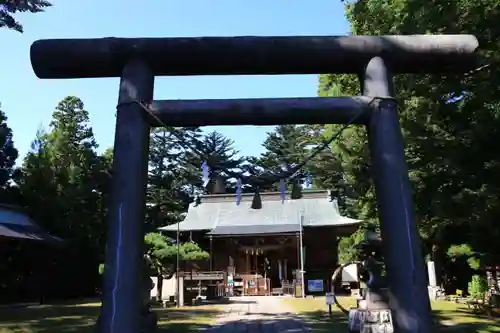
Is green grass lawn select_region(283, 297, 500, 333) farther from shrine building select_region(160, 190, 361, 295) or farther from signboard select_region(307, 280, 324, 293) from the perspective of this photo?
shrine building select_region(160, 190, 361, 295)

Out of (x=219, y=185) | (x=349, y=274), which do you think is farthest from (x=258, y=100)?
(x=349, y=274)

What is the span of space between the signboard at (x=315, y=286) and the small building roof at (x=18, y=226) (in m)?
10.8

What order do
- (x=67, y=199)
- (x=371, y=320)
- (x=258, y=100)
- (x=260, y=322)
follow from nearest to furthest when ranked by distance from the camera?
1. (x=258, y=100)
2. (x=371, y=320)
3. (x=260, y=322)
4. (x=67, y=199)

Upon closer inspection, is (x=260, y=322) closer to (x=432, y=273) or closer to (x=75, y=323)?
(x=75, y=323)

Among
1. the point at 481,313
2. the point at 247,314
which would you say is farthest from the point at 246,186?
the point at 481,313

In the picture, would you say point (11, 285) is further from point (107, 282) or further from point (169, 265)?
point (107, 282)

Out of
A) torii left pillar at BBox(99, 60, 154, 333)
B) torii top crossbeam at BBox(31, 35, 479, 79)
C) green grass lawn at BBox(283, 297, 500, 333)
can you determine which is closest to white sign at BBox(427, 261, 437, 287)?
green grass lawn at BBox(283, 297, 500, 333)

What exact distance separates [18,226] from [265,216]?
11707 millimetres

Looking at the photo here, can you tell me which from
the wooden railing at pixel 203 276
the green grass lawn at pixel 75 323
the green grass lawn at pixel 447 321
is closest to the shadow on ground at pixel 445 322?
the green grass lawn at pixel 447 321

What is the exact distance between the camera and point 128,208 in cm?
440

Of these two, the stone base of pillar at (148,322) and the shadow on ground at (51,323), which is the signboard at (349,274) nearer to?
the shadow on ground at (51,323)

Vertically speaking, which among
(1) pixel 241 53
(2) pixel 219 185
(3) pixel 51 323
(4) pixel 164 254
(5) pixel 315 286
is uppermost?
(1) pixel 241 53

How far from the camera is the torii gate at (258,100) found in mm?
4383

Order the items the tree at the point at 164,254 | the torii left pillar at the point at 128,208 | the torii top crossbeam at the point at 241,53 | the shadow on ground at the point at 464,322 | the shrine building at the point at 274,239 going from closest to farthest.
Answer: the torii left pillar at the point at 128,208
the torii top crossbeam at the point at 241,53
the shadow on ground at the point at 464,322
the tree at the point at 164,254
the shrine building at the point at 274,239
